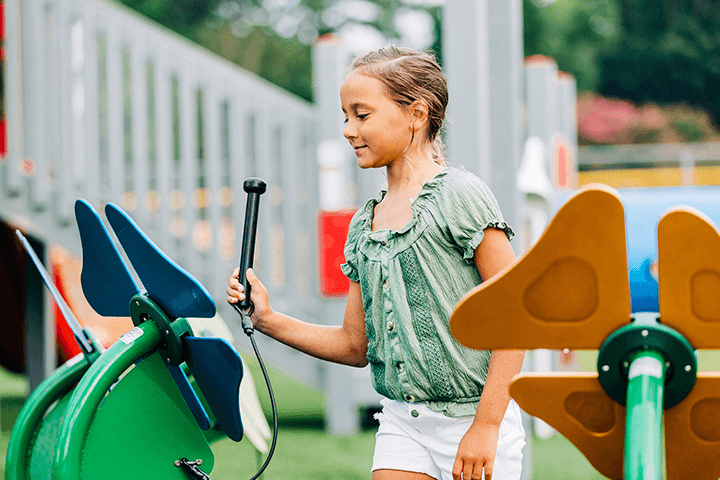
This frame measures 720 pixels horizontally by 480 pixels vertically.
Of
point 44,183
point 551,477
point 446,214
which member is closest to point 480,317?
point 446,214

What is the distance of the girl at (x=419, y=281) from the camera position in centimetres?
168

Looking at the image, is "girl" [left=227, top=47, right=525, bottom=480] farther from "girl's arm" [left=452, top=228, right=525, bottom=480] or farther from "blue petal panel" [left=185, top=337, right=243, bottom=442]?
"blue petal panel" [left=185, top=337, right=243, bottom=442]

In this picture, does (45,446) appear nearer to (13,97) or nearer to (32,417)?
(32,417)

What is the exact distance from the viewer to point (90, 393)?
1558mm

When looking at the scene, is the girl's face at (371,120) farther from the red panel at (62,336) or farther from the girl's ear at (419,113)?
the red panel at (62,336)

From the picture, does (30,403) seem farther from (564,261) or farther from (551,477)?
(551,477)

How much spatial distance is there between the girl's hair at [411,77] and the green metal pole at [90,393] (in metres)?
0.63

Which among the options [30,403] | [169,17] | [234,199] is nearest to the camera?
[30,403]

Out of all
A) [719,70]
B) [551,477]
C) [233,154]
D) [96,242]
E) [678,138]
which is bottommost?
[551,477]

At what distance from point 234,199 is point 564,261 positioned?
4.25m

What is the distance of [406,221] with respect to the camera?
177cm

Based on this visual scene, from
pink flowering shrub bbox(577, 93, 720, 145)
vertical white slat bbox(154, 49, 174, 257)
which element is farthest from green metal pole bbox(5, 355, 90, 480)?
pink flowering shrub bbox(577, 93, 720, 145)

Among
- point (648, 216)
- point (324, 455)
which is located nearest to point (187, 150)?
point (324, 455)

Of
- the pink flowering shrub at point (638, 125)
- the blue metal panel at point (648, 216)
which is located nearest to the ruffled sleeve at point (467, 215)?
the blue metal panel at point (648, 216)
